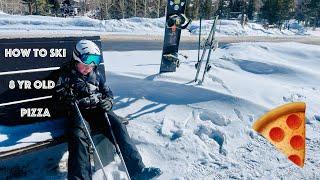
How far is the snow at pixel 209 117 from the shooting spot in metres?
5.21

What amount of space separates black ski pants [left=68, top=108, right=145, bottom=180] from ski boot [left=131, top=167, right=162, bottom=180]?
0.15 feet

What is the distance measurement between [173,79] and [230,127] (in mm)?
2180

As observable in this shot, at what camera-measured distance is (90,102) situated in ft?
16.6

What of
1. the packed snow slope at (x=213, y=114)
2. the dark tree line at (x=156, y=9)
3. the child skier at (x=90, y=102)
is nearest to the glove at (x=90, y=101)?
the child skier at (x=90, y=102)

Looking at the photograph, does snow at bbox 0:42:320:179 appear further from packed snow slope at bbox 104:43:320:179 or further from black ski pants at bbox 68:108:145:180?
black ski pants at bbox 68:108:145:180

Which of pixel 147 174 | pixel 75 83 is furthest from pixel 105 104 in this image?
pixel 147 174

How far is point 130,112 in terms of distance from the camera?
258 inches

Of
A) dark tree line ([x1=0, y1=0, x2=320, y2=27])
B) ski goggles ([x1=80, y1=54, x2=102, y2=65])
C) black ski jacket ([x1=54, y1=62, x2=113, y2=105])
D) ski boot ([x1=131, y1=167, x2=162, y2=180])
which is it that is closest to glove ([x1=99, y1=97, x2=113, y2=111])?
black ski jacket ([x1=54, y1=62, x2=113, y2=105])

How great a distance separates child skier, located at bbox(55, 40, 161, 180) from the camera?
4.77 m

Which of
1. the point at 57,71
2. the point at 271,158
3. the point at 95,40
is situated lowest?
the point at 271,158

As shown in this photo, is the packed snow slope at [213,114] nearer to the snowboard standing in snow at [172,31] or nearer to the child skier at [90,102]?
the snowboard standing in snow at [172,31]

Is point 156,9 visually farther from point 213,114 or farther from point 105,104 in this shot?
point 105,104

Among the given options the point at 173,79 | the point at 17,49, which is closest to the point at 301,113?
the point at 173,79

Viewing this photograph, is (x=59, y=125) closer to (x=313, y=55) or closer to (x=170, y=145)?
(x=170, y=145)
